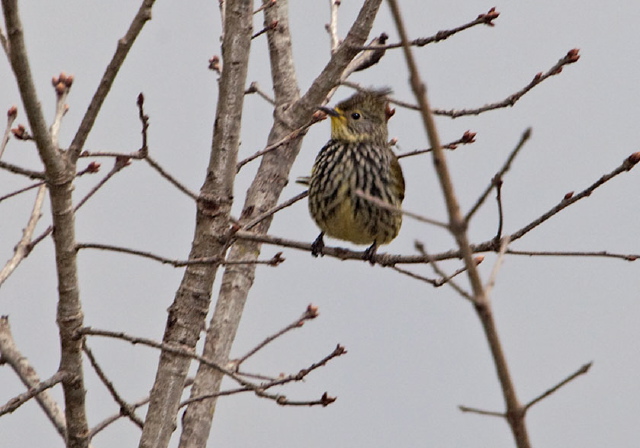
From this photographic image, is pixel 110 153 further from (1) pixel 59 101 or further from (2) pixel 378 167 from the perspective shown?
(2) pixel 378 167

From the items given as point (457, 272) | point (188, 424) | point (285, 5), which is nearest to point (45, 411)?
point (188, 424)

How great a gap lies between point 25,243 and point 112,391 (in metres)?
1.10

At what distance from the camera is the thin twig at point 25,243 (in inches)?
192

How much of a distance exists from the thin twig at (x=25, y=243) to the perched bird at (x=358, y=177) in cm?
145

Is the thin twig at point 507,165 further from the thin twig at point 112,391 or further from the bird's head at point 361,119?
the bird's head at point 361,119

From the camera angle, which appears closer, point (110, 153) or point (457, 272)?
point (110, 153)

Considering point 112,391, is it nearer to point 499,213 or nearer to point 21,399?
point 21,399

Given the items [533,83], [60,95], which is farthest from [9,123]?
[533,83]

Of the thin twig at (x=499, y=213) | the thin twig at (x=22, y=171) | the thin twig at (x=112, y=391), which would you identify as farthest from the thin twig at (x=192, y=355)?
the thin twig at (x=499, y=213)

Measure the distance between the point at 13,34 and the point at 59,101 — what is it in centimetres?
151

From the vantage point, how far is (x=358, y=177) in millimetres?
5863

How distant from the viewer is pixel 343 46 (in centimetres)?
543

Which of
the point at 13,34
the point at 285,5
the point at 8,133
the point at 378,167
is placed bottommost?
the point at 13,34

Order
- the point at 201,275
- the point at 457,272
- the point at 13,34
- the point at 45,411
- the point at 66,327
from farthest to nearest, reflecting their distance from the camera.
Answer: the point at 45,411, the point at 457,272, the point at 201,275, the point at 66,327, the point at 13,34
